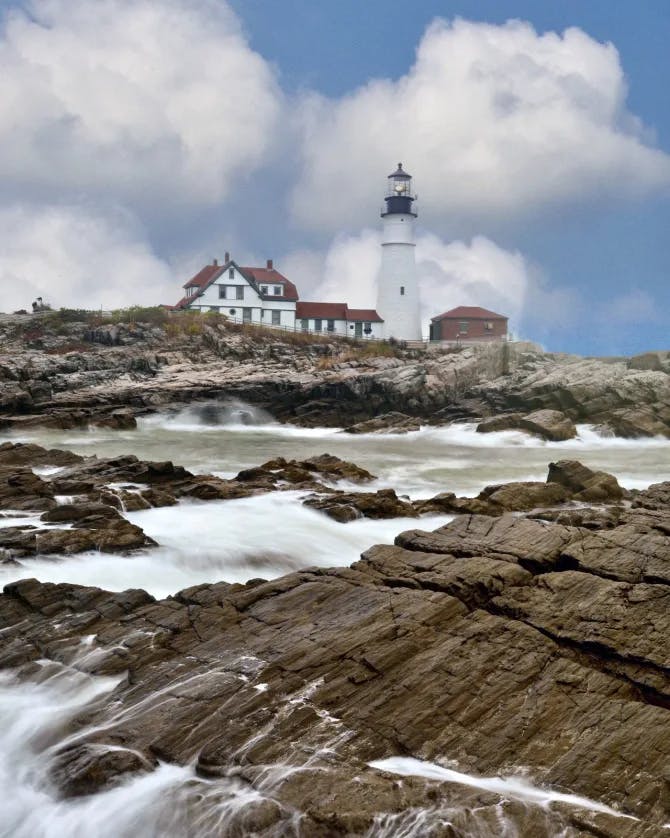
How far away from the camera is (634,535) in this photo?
10125 millimetres

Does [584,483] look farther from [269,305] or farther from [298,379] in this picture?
[269,305]

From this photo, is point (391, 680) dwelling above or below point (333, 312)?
below

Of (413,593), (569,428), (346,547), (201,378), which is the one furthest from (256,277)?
(413,593)

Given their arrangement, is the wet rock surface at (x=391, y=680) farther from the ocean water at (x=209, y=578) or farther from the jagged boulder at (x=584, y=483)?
the jagged boulder at (x=584, y=483)

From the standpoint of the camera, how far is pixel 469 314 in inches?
2542

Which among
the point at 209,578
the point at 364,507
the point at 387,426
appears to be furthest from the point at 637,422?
the point at 209,578

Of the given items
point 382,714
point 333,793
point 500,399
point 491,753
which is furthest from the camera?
point 500,399

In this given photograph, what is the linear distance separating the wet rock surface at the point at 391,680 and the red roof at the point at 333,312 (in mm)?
53908

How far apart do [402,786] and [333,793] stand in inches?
20.8

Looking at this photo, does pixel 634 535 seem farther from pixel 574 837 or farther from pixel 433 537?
pixel 574 837

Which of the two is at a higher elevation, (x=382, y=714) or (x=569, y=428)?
(x=569, y=428)

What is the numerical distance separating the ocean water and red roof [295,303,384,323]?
33.5 meters

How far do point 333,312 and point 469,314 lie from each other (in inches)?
466

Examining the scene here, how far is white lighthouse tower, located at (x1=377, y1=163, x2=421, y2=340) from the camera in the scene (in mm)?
60812
